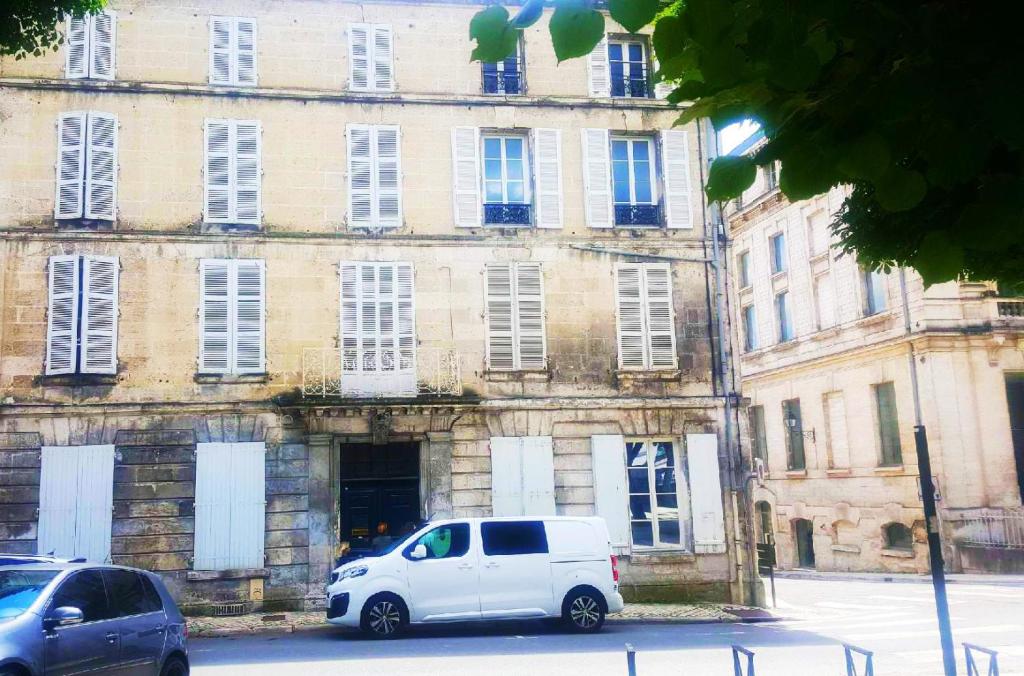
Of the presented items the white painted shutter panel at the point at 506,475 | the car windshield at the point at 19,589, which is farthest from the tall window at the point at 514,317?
the car windshield at the point at 19,589

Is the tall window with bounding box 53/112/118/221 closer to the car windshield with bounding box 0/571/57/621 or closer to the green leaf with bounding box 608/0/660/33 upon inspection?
the car windshield with bounding box 0/571/57/621

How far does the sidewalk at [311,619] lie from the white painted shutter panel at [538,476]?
8.32 feet

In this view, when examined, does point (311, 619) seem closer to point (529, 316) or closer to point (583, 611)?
point (583, 611)

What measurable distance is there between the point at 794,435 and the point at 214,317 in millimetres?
22873

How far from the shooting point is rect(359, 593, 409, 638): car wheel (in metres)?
14.2

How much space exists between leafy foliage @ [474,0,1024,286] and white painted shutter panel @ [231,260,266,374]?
53.4 ft

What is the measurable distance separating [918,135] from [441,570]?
12.4m

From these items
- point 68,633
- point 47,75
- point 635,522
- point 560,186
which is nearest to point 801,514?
point 635,522

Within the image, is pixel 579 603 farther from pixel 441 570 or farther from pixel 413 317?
pixel 413 317

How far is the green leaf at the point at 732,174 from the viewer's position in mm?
3182

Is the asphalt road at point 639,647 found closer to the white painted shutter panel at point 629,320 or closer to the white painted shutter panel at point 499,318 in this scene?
the white painted shutter panel at point 499,318

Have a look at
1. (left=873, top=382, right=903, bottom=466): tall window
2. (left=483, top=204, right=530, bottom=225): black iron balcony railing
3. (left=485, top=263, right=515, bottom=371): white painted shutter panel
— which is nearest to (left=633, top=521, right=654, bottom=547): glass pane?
(left=485, top=263, right=515, bottom=371): white painted shutter panel

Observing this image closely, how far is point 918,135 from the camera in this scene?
2.96 meters

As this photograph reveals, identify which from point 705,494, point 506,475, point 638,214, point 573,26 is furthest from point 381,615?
point 573,26
